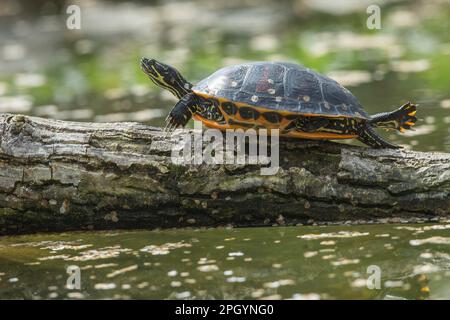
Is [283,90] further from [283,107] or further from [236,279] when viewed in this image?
[236,279]

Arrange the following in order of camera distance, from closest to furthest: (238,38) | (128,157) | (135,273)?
(135,273) → (128,157) → (238,38)

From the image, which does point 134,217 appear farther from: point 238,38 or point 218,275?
point 238,38

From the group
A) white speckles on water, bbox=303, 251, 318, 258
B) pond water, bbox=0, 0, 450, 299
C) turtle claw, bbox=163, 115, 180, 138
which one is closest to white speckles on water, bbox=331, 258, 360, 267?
pond water, bbox=0, 0, 450, 299

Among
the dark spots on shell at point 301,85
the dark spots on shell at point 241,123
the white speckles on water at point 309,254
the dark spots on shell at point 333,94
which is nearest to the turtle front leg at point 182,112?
the dark spots on shell at point 241,123

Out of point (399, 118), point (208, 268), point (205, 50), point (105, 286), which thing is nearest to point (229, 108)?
point (399, 118)

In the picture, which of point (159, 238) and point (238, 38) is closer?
point (159, 238)

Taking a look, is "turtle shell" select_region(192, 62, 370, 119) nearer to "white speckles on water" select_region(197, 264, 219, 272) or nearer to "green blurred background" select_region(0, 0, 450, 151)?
"white speckles on water" select_region(197, 264, 219, 272)

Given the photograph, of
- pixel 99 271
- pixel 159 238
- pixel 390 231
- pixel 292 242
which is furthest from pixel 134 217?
pixel 390 231
